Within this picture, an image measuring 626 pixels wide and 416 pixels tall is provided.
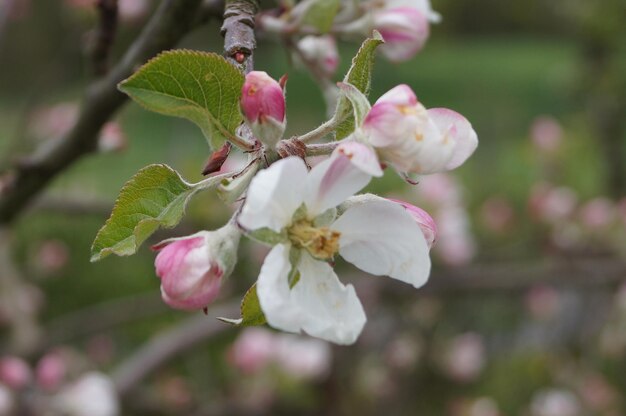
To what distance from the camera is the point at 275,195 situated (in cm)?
39

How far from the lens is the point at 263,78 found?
39 cm

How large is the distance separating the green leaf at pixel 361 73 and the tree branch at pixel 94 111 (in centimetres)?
23

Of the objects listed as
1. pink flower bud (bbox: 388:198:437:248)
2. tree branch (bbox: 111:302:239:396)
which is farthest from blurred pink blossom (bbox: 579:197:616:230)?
pink flower bud (bbox: 388:198:437:248)

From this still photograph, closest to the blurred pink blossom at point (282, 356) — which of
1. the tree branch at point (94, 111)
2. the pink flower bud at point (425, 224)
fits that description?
the tree branch at point (94, 111)

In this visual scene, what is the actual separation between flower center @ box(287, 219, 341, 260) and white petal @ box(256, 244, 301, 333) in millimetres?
22

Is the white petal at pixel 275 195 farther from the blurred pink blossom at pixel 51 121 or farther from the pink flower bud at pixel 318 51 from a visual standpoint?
the blurred pink blossom at pixel 51 121

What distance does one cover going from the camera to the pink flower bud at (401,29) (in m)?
0.70

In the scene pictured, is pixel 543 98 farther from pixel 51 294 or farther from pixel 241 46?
pixel 241 46

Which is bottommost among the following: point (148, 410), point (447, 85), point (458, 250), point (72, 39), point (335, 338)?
point (447, 85)

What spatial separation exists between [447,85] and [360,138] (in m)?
10.6

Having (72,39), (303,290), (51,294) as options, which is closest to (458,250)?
(72,39)

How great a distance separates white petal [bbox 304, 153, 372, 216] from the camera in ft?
1.26

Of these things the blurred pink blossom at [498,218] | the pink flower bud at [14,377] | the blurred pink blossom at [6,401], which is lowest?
the blurred pink blossom at [498,218]

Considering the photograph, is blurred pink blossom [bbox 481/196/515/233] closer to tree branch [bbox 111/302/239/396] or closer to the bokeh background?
the bokeh background
